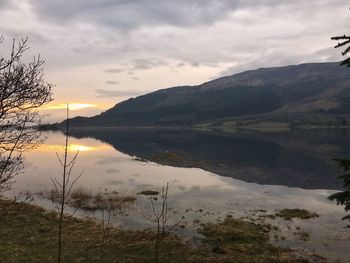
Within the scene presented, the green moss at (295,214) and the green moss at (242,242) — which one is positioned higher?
the green moss at (242,242)

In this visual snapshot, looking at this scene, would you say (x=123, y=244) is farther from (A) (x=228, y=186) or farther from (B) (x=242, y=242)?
(A) (x=228, y=186)

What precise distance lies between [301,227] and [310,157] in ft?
255

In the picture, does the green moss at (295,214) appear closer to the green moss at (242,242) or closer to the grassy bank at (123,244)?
the green moss at (242,242)

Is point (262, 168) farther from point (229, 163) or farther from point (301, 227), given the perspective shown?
point (301, 227)

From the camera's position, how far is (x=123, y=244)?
1238 inches

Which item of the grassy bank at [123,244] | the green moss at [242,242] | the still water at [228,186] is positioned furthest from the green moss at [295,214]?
the grassy bank at [123,244]

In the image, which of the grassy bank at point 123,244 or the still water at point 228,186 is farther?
the still water at point 228,186

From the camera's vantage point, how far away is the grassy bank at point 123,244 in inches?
1084

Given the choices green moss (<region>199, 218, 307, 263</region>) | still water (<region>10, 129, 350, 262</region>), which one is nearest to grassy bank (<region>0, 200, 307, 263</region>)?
green moss (<region>199, 218, 307, 263</region>)

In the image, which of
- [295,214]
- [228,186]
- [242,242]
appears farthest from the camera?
[228,186]

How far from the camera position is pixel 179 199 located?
2030 inches

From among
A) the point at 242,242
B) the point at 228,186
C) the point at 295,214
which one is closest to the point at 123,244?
the point at 242,242

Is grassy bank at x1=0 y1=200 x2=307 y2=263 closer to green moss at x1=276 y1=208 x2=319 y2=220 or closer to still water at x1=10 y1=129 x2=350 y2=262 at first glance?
still water at x1=10 y1=129 x2=350 y2=262

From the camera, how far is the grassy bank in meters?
27.5
